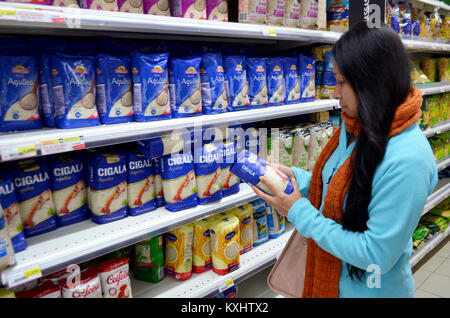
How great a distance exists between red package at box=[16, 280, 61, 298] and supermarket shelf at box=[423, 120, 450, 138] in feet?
9.65

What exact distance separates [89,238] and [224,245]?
0.65m

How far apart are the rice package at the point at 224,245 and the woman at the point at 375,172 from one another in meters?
0.59

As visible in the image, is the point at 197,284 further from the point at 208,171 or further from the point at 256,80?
the point at 256,80

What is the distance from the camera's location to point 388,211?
3.05ft

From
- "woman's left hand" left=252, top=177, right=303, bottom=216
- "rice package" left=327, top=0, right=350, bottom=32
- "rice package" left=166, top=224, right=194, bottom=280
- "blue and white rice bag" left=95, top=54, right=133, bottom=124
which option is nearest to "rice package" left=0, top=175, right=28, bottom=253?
"blue and white rice bag" left=95, top=54, right=133, bottom=124

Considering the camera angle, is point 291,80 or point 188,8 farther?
point 291,80

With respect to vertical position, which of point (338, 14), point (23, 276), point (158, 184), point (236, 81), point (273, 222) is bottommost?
point (273, 222)

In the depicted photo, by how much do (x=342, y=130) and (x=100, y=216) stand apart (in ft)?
3.39

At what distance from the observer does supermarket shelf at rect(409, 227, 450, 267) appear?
2.83 meters

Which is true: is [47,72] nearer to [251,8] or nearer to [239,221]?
[251,8]

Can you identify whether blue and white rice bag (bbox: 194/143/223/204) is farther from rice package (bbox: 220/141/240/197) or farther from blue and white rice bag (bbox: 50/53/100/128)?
blue and white rice bag (bbox: 50/53/100/128)

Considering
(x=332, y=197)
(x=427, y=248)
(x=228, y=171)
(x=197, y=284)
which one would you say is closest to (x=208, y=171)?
Result: (x=228, y=171)

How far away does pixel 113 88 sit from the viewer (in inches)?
53.2

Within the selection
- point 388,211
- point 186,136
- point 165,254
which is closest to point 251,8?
point 186,136
